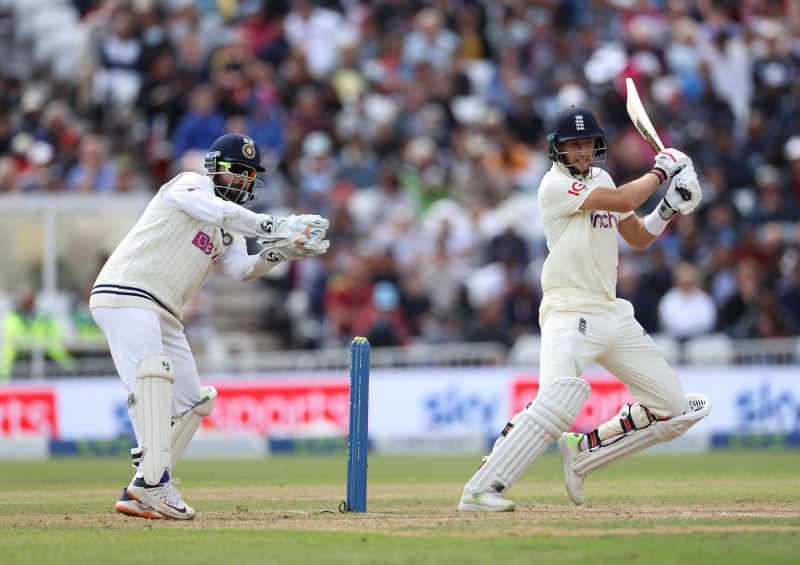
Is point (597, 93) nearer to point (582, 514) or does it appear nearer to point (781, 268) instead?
point (781, 268)

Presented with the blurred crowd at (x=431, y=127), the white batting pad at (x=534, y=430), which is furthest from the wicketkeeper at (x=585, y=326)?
the blurred crowd at (x=431, y=127)

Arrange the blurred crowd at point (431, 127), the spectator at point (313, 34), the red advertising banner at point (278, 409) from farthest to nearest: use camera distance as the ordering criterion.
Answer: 1. the spectator at point (313, 34)
2. the blurred crowd at point (431, 127)
3. the red advertising banner at point (278, 409)

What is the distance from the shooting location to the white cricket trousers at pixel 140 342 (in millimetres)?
8375

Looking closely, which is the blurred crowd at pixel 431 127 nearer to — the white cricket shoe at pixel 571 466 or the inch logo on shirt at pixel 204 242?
the white cricket shoe at pixel 571 466

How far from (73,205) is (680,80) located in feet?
28.3

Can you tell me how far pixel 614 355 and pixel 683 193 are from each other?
39.7 inches

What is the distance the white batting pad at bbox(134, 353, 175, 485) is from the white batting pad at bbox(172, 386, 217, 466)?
0.42 m

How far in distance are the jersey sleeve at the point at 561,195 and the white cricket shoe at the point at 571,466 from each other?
4.40ft

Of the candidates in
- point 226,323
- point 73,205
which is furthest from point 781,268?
point 73,205

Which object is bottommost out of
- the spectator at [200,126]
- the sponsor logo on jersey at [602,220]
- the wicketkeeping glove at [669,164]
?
the sponsor logo on jersey at [602,220]

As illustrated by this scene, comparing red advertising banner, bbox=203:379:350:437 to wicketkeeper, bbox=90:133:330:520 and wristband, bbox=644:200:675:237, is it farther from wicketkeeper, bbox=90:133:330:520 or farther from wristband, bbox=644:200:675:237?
wristband, bbox=644:200:675:237

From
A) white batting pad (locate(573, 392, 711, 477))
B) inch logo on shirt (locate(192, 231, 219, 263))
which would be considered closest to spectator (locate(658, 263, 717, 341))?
white batting pad (locate(573, 392, 711, 477))

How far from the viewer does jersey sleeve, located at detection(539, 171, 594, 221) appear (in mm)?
8438

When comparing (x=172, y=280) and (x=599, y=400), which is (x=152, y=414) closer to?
(x=172, y=280)
